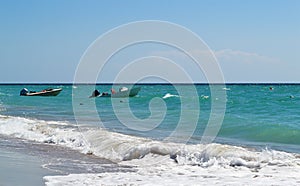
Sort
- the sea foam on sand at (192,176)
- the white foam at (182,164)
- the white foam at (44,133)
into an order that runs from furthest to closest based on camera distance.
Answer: the white foam at (44,133)
the white foam at (182,164)
the sea foam on sand at (192,176)

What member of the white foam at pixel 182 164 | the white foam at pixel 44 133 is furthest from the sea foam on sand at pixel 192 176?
the white foam at pixel 44 133

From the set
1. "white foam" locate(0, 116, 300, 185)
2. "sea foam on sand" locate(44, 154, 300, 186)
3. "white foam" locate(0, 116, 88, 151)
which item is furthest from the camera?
"white foam" locate(0, 116, 88, 151)

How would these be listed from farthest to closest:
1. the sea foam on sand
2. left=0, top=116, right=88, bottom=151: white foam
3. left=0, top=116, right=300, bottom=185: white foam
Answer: left=0, top=116, right=88, bottom=151: white foam, left=0, top=116, right=300, bottom=185: white foam, the sea foam on sand

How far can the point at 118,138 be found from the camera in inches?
659

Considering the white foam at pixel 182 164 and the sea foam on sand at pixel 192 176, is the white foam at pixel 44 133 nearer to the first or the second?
the white foam at pixel 182 164

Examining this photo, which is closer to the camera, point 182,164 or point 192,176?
point 192,176

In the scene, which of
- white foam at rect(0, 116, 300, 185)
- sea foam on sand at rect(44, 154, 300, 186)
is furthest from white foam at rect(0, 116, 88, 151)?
sea foam on sand at rect(44, 154, 300, 186)

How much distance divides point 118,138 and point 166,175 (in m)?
6.56

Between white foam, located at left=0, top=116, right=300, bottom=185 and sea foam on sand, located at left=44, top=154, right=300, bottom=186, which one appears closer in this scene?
sea foam on sand, located at left=44, top=154, right=300, bottom=186

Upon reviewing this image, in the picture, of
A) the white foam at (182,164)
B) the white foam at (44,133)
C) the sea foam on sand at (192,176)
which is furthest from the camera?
the white foam at (44,133)

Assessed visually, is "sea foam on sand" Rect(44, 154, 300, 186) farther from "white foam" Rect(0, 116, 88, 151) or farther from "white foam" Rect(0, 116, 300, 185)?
"white foam" Rect(0, 116, 88, 151)

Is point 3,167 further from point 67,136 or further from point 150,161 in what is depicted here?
point 67,136

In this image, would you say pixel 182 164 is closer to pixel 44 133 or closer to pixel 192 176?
pixel 192 176

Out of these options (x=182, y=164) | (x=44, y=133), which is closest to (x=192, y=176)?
(x=182, y=164)
